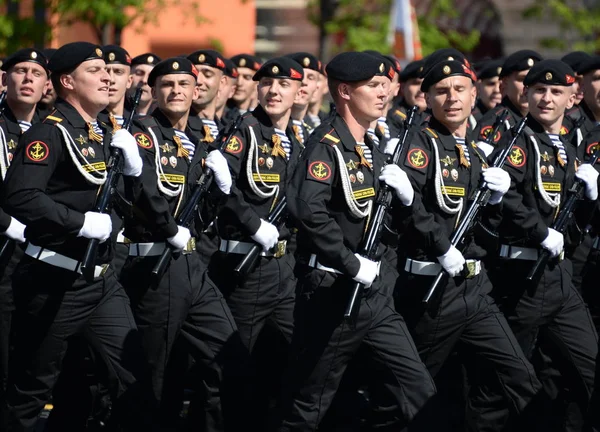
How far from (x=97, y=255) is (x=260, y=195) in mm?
1616

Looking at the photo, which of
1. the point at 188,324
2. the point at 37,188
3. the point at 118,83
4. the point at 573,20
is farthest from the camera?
the point at 573,20

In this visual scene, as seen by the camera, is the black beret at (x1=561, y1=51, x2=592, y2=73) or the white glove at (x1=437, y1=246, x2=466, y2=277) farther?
the black beret at (x1=561, y1=51, x2=592, y2=73)

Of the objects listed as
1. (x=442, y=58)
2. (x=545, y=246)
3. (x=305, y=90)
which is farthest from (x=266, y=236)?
(x=305, y=90)

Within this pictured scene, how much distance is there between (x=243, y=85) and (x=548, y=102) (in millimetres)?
4019

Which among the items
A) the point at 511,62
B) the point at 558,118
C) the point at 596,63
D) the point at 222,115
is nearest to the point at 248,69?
the point at 222,115

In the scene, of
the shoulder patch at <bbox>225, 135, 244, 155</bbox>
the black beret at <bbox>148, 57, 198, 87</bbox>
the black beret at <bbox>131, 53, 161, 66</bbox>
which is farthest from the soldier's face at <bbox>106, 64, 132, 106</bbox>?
the black beret at <bbox>131, 53, 161, 66</bbox>

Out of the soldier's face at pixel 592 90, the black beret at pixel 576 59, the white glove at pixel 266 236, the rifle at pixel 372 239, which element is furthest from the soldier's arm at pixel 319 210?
the black beret at pixel 576 59

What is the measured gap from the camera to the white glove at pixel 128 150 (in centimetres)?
607

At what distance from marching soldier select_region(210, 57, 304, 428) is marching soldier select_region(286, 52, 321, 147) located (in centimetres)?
121

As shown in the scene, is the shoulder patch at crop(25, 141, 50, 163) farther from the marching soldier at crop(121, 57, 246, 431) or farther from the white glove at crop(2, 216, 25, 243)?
the white glove at crop(2, 216, 25, 243)

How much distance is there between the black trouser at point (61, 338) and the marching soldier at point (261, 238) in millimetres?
1010

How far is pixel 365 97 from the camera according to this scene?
239 inches

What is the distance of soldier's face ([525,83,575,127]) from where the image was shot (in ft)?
23.6

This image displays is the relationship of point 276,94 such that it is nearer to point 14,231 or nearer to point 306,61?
point 14,231
